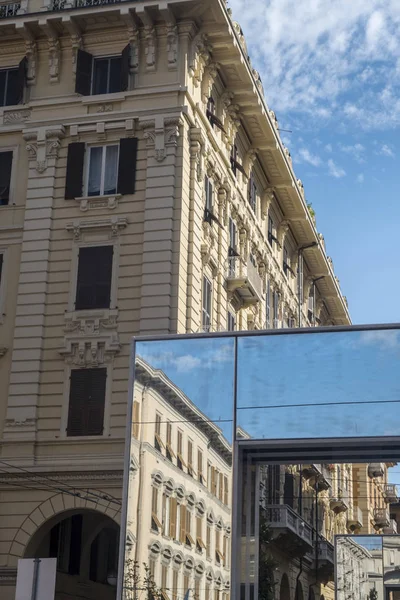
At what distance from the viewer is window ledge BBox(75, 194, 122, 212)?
3041cm

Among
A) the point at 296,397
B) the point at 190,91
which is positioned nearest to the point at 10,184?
the point at 190,91

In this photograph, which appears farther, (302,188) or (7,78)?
(302,188)

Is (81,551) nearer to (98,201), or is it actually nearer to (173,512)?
(98,201)

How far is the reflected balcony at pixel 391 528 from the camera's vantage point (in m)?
20.6

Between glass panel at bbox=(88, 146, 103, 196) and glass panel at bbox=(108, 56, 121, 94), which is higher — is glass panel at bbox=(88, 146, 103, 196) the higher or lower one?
the lower one

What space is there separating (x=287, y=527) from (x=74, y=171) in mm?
15472

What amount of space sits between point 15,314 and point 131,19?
391 inches

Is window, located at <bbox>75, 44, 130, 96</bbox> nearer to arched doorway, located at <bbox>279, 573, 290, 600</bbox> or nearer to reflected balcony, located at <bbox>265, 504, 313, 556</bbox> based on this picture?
reflected balcony, located at <bbox>265, 504, 313, 556</bbox>

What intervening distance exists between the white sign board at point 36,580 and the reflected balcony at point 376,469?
281 inches

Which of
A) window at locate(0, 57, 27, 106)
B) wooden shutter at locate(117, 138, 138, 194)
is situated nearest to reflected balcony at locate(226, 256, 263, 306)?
wooden shutter at locate(117, 138, 138, 194)

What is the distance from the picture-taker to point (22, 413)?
28.7 m

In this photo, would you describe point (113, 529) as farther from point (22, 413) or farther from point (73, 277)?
point (73, 277)

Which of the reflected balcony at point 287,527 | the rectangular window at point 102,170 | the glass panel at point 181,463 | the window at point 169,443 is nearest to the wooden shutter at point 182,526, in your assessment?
the glass panel at point 181,463

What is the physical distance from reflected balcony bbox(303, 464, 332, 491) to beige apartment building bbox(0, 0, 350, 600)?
8688 millimetres
